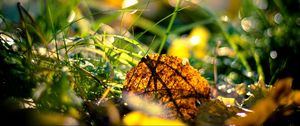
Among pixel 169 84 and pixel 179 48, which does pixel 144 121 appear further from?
pixel 179 48

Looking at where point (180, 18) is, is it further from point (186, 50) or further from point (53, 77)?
point (53, 77)

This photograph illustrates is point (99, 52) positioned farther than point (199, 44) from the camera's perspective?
No

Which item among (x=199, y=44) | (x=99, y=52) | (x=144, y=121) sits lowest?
(x=144, y=121)

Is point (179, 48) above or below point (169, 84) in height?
above

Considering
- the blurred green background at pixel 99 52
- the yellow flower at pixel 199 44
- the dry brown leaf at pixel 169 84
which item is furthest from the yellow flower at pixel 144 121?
the yellow flower at pixel 199 44

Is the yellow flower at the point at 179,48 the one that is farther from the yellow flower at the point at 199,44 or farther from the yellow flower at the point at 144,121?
the yellow flower at the point at 144,121

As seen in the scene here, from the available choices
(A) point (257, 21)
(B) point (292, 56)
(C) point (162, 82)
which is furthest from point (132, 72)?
(A) point (257, 21)

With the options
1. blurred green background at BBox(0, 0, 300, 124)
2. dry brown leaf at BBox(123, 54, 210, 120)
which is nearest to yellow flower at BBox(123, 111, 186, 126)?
blurred green background at BBox(0, 0, 300, 124)

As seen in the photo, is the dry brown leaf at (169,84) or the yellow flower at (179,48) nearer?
the dry brown leaf at (169,84)

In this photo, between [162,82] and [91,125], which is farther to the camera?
[162,82]

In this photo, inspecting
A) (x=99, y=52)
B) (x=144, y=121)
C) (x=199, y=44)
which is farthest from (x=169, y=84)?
(x=199, y=44)

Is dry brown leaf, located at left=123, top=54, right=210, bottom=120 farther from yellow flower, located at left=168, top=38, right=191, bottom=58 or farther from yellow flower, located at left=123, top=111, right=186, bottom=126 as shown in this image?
yellow flower, located at left=168, top=38, right=191, bottom=58
